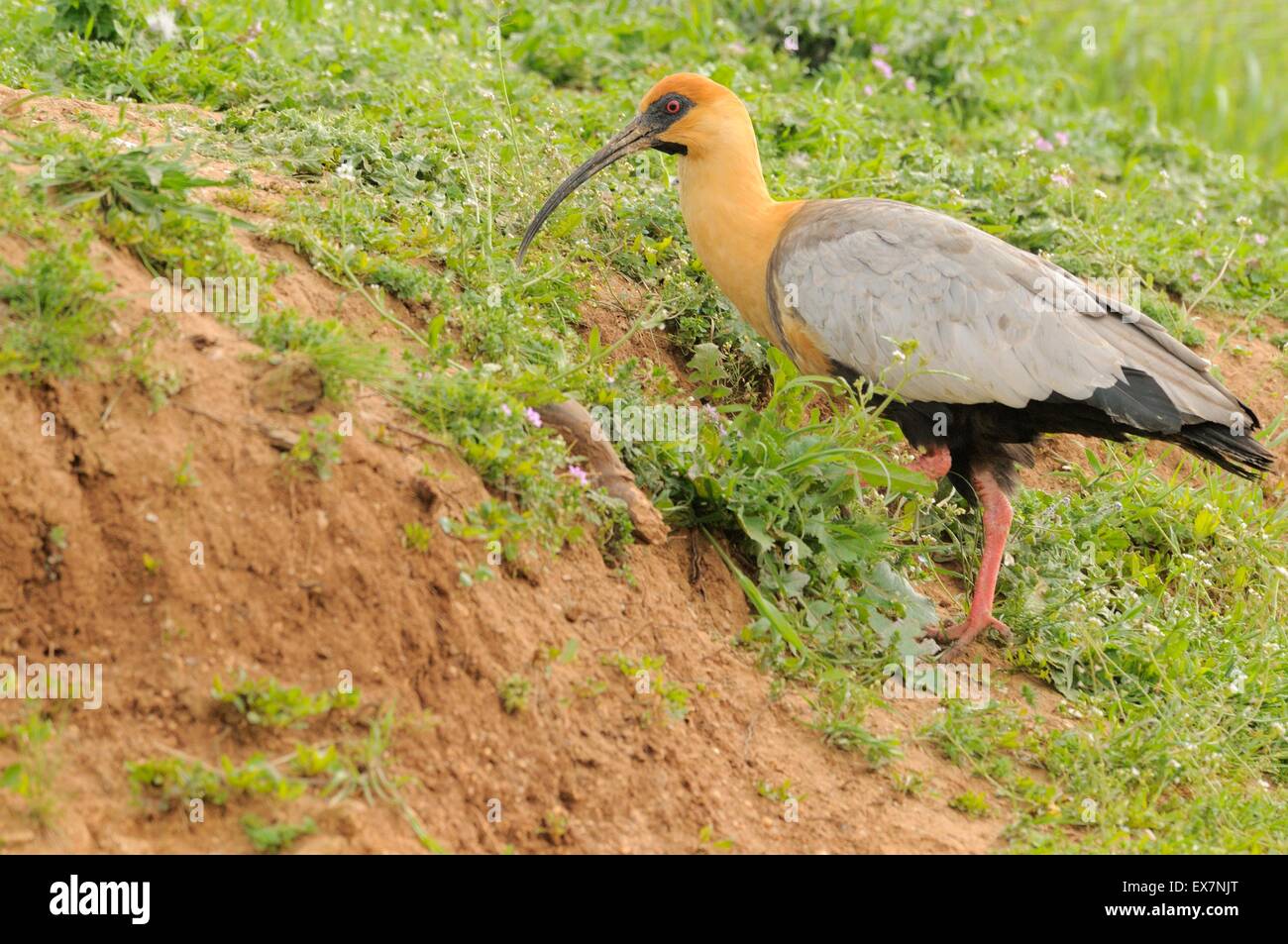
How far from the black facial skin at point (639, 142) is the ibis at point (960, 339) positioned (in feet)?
0.50

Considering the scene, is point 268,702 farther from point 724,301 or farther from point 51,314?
point 724,301

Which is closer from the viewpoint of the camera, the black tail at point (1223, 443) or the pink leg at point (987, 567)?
the black tail at point (1223, 443)

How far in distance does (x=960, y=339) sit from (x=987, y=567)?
889mm

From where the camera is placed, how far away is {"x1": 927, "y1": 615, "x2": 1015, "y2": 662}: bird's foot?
5.47m

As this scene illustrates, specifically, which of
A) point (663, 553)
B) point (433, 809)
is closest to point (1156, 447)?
point (663, 553)

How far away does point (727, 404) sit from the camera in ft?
19.7

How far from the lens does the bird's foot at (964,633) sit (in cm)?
547

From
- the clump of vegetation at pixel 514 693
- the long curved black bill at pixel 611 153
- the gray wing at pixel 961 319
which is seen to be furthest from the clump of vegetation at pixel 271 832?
the long curved black bill at pixel 611 153

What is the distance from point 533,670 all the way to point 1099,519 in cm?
300

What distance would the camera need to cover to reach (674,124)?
6.07 m

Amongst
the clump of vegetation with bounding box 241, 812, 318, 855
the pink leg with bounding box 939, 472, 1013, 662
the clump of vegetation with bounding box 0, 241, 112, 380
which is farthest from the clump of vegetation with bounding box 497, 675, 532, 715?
the pink leg with bounding box 939, 472, 1013, 662

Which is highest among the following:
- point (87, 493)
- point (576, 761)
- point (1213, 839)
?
point (87, 493)

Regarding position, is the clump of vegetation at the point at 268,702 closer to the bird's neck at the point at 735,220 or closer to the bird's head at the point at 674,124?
the bird's head at the point at 674,124
